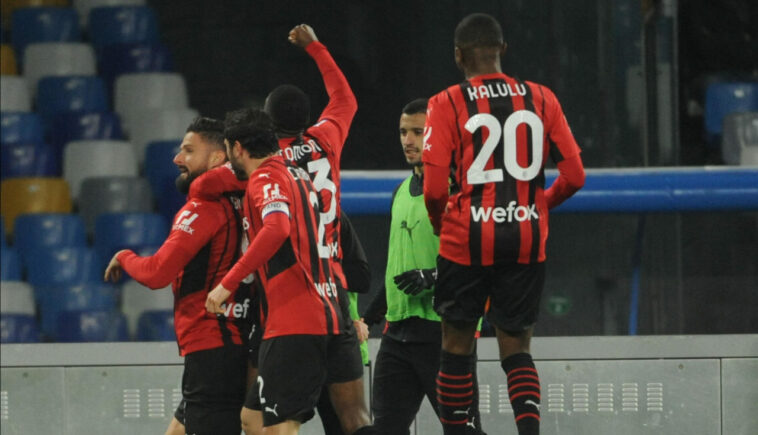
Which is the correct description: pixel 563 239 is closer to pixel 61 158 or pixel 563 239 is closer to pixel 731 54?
pixel 731 54

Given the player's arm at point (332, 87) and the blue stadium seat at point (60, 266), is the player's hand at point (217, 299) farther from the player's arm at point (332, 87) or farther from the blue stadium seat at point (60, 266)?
the blue stadium seat at point (60, 266)

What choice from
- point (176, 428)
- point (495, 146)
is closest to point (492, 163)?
point (495, 146)

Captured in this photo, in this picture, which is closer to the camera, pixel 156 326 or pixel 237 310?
pixel 237 310

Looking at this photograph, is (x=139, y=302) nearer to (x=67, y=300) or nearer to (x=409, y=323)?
(x=67, y=300)

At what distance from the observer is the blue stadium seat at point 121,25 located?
9000mm

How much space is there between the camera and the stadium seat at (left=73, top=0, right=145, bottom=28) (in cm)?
918

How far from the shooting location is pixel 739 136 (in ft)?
24.9

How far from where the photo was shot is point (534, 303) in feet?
13.0

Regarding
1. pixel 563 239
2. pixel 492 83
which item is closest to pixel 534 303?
pixel 492 83

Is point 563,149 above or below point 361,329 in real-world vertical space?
above

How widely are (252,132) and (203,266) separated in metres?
0.53

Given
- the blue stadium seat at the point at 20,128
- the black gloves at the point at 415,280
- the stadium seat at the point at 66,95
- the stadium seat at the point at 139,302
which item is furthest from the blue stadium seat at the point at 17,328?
the black gloves at the point at 415,280

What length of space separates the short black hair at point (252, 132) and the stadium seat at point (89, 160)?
4476 mm

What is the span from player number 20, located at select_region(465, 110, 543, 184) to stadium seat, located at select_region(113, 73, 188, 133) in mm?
5094
